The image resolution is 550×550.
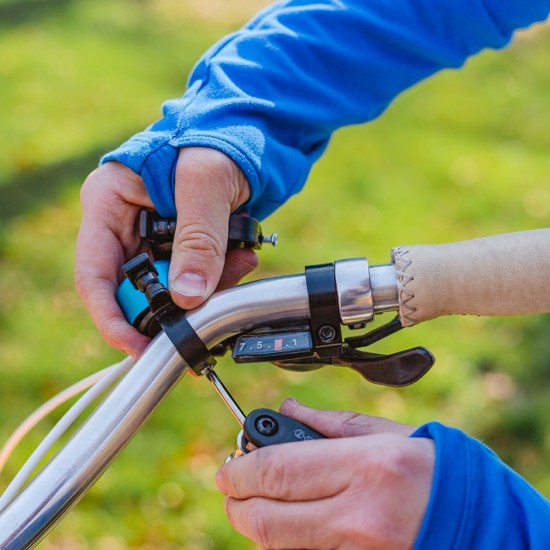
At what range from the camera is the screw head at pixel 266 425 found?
0.96 meters

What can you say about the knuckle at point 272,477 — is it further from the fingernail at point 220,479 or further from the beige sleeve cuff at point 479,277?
the beige sleeve cuff at point 479,277

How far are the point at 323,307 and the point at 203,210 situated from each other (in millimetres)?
313

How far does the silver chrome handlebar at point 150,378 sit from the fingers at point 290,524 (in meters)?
0.20

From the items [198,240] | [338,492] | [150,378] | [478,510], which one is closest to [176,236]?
[198,240]

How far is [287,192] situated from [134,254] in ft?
0.99

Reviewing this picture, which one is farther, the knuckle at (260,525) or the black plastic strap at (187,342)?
the black plastic strap at (187,342)

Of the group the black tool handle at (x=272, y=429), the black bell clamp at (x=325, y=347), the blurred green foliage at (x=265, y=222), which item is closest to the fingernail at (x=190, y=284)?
the black bell clamp at (x=325, y=347)

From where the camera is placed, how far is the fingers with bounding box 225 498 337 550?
88cm

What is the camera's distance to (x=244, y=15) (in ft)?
21.2

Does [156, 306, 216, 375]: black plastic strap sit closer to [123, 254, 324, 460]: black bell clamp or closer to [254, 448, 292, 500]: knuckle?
[123, 254, 324, 460]: black bell clamp

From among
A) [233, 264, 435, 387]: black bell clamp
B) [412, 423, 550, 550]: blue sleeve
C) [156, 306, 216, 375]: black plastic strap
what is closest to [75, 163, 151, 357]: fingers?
[156, 306, 216, 375]: black plastic strap

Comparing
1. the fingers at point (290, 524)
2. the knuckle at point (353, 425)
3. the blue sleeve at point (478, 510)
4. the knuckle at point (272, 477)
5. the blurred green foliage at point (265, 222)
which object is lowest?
the blurred green foliage at point (265, 222)

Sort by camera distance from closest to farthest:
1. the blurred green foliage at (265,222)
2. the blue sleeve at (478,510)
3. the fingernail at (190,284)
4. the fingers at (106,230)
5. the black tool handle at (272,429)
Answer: the blue sleeve at (478,510) < the black tool handle at (272,429) < the fingernail at (190,284) < the fingers at (106,230) < the blurred green foliage at (265,222)

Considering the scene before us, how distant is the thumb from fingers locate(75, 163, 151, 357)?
1.36 feet
